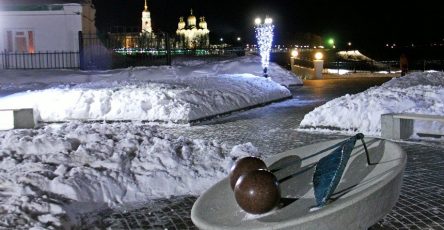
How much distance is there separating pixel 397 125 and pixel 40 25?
24.7 meters

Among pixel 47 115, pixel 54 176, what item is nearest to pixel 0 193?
pixel 54 176

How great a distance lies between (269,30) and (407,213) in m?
25.1

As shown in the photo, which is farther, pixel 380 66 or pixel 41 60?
pixel 380 66

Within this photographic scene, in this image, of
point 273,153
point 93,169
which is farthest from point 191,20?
point 93,169

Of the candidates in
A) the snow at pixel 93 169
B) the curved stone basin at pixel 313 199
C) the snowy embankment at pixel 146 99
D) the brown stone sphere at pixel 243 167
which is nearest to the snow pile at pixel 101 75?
the snowy embankment at pixel 146 99

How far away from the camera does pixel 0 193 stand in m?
8.16

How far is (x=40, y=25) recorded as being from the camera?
3241 cm

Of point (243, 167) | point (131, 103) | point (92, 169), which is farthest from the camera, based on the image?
point (131, 103)

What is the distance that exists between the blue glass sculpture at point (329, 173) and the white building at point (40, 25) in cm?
2805

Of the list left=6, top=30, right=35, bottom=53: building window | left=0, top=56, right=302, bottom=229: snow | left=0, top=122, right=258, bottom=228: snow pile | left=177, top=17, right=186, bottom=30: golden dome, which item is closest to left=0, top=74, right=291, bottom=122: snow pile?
left=0, top=56, right=302, bottom=229: snow

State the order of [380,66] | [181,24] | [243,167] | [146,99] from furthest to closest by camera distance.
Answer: [181,24] < [380,66] < [146,99] < [243,167]

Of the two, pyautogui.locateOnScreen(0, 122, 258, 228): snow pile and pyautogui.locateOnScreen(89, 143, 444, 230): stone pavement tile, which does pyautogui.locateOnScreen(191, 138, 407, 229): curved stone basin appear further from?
pyautogui.locateOnScreen(0, 122, 258, 228): snow pile

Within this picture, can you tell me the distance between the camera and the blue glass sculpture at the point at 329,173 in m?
5.98

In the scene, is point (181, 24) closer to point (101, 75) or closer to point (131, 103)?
point (101, 75)
